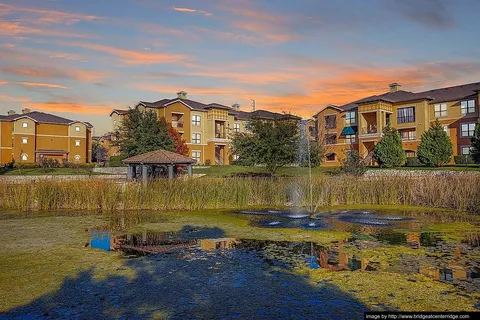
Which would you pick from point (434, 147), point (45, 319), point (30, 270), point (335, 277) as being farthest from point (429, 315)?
point (434, 147)

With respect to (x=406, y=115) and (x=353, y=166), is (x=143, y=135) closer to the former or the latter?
(x=353, y=166)

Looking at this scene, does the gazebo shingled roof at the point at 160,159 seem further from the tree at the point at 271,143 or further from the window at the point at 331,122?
the window at the point at 331,122

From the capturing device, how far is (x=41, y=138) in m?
54.4

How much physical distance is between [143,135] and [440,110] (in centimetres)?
3122

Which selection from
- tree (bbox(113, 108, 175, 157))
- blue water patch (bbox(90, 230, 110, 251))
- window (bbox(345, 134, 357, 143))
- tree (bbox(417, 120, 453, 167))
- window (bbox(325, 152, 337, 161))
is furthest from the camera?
window (bbox(325, 152, 337, 161))

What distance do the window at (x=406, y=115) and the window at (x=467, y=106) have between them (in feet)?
15.7

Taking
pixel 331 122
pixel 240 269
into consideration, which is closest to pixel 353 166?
pixel 240 269

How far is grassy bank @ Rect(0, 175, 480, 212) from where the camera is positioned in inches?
603

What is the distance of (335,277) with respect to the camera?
A: 596cm

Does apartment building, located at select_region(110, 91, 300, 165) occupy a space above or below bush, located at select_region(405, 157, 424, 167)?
above

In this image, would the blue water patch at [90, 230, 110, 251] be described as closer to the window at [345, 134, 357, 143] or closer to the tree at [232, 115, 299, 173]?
the tree at [232, 115, 299, 173]

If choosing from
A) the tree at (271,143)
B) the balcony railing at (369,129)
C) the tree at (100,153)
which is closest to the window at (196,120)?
the balcony railing at (369,129)

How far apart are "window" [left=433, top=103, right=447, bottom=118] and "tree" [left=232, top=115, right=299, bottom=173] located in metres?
26.3

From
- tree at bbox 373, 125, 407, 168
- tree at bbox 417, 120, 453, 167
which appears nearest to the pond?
tree at bbox 417, 120, 453, 167
